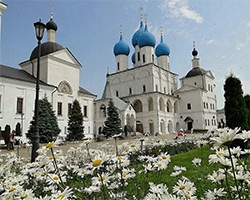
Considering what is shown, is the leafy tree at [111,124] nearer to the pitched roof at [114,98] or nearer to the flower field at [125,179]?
the pitched roof at [114,98]

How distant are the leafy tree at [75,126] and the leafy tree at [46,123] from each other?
2.51m

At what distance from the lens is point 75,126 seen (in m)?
30.3

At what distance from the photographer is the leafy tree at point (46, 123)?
26.0 m

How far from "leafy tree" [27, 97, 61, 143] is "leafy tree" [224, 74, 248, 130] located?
2033cm

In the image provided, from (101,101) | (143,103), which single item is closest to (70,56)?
(101,101)

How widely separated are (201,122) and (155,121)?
454 inches

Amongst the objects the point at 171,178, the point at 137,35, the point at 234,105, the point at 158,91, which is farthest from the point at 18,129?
the point at 137,35

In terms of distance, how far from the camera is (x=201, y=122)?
51438 millimetres

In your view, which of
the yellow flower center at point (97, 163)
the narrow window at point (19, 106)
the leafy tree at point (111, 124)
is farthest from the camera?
the leafy tree at point (111, 124)

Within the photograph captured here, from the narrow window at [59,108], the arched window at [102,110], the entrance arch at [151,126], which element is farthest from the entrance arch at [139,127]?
the narrow window at [59,108]

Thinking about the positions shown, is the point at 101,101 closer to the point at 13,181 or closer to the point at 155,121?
the point at 155,121

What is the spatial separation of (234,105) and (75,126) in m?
23.1

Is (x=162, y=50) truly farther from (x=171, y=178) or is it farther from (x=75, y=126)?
(x=171, y=178)

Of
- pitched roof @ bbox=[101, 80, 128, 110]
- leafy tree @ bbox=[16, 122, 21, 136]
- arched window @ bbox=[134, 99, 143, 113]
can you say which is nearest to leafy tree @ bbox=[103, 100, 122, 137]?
pitched roof @ bbox=[101, 80, 128, 110]
